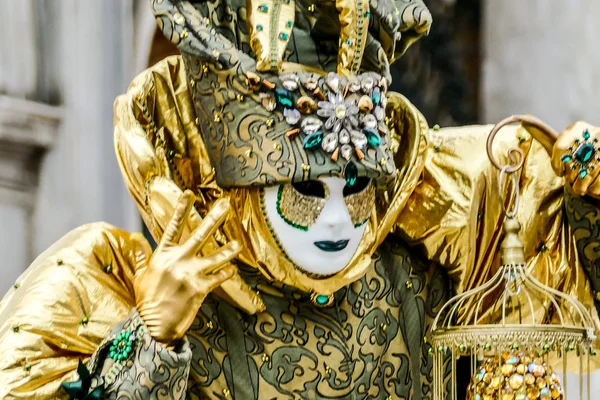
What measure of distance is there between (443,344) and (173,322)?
424mm

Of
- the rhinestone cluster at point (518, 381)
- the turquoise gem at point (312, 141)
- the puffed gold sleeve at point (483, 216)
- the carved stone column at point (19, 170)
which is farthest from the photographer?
the carved stone column at point (19, 170)

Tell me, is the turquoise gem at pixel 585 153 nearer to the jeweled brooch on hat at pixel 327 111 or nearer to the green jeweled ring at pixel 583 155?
the green jeweled ring at pixel 583 155

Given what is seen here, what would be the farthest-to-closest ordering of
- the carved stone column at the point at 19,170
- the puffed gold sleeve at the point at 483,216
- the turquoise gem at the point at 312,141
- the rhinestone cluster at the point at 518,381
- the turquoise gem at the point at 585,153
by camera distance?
the carved stone column at the point at 19,170, the puffed gold sleeve at the point at 483,216, the turquoise gem at the point at 585,153, the turquoise gem at the point at 312,141, the rhinestone cluster at the point at 518,381

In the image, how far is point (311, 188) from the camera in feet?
7.40

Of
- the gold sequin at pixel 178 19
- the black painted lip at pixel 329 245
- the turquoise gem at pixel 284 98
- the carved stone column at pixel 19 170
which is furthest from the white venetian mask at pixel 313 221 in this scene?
the carved stone column at pixel 19 170

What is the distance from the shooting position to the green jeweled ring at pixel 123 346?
213cm

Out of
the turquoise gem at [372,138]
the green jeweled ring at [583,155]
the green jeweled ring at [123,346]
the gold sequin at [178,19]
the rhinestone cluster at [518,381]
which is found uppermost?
the gold sequin at [178,19]

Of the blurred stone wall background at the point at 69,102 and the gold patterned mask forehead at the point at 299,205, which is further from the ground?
the blurred stone wall background at the point at 69,102

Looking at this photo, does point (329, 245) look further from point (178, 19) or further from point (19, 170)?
point (19, 170)

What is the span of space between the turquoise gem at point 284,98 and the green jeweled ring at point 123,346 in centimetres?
41

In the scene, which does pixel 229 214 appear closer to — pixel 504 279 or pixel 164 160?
pixel 164 160

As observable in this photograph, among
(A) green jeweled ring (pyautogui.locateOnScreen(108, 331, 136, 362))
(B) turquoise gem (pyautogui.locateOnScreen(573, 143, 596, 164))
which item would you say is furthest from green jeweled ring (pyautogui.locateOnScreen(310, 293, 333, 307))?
(B) turquoise gem (pyautogui.locateOnScreen(573, 143, 596, 164))

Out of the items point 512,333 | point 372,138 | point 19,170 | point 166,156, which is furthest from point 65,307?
point 19,170

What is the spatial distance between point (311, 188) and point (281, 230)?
0.26 feet
